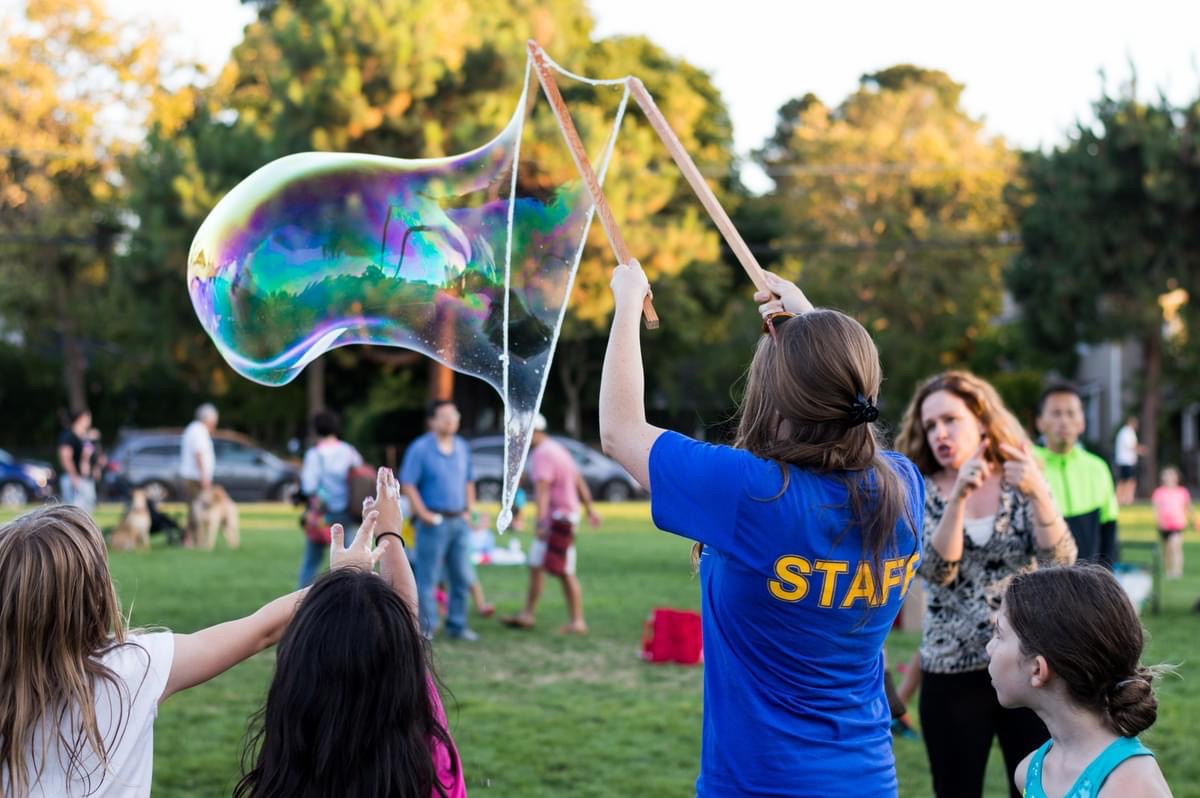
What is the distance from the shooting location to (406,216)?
194 inches

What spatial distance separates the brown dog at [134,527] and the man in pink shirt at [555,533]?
937 centimetres

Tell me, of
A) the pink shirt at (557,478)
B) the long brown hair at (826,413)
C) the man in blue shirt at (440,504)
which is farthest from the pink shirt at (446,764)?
the pink shirt at (557,478)

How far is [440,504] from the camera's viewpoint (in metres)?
10.9

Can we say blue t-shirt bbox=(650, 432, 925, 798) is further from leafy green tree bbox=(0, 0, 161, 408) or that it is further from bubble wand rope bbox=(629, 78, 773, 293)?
leafy green tree bbox=(0, 0, 161, 408)

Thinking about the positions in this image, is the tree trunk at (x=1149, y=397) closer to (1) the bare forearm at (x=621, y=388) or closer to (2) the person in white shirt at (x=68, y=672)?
(1) the bare forearm at (x=621, y=388)

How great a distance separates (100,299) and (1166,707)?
42200mm

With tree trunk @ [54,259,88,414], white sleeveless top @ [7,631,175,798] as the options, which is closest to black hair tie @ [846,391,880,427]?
white sleeveless top @ [7,631,175,798]

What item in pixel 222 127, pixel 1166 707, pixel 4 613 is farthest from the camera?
pixel 222 127

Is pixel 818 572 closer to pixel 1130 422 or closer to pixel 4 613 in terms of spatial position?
pixel 4 613

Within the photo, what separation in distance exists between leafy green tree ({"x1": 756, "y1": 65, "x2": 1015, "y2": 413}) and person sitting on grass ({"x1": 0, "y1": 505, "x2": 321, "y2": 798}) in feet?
135

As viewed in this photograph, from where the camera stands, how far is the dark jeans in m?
4.67

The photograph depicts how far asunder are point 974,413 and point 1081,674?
2.19m

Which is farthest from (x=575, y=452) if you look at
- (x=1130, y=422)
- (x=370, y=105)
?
(x=1130, y=422)

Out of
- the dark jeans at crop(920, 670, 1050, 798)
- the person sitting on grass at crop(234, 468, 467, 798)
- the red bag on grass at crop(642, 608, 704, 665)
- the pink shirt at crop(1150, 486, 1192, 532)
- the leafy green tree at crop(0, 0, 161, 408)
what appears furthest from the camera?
the leafy green tree at crop(0, 0, 161, 408)
